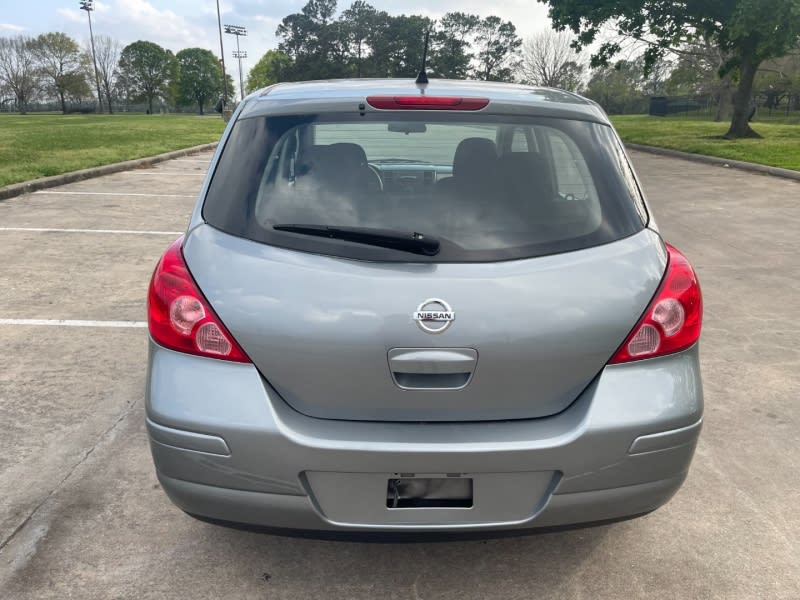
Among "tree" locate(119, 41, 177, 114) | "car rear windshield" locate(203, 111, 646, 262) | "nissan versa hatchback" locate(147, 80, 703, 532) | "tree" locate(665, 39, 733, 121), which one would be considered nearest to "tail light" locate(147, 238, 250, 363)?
"nissan versa hatchback" locate(147, 80, 703, 532)

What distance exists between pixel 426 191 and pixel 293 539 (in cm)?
142

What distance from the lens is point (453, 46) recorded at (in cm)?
Result: 11100

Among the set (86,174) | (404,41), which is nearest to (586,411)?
(86,174)

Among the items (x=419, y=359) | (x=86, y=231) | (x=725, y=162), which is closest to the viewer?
(x=419, y=359)

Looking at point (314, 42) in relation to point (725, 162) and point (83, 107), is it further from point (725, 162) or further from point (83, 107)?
point (725, 162)

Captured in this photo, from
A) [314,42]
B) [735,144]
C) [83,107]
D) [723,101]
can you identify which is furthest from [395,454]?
[314,42]

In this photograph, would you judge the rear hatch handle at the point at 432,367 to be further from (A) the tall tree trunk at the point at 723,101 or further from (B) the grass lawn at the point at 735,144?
(A) the tall tree trunk at the point at 723,101

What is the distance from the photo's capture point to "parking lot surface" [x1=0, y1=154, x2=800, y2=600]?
2527mm

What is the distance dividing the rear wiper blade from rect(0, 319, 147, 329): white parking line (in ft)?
11.2

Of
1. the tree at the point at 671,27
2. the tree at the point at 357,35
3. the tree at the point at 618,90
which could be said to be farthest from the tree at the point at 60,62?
the tree at the point at 671,27

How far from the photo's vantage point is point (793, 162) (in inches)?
656

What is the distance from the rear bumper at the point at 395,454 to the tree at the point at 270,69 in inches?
4153

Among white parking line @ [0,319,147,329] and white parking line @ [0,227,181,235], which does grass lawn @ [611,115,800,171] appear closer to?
white parking line @ [0,227,181,235]

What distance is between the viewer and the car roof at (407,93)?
2463 millimetres
